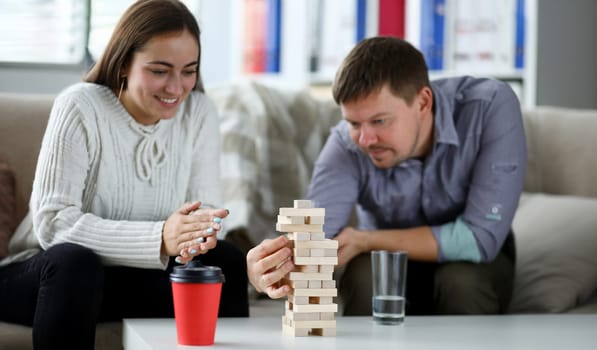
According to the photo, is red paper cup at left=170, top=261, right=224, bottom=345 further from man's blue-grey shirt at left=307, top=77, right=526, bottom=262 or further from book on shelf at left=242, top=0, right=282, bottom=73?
book on shelf at left=242, top=0, right=282, bottom=73

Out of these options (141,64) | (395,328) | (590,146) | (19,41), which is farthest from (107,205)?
(19,41)

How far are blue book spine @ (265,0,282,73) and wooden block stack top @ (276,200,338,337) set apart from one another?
2309 millimetres

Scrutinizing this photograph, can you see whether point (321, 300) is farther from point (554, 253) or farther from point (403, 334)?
point (554, 253)

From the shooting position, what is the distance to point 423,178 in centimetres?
211

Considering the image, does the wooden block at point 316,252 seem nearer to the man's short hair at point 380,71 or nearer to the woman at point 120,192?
the woman at point 120,192

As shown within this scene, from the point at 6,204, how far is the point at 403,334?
1.02m

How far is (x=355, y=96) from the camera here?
6.39 feet

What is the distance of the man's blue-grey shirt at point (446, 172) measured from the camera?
6.70 feet

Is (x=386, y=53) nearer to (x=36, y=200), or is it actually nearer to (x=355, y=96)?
(x=355, y=96)

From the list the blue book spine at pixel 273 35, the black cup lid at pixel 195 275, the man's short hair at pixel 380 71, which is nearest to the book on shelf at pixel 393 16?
the blue book spine at pixel 273 35

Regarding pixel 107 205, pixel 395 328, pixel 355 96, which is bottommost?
pixel 395 328

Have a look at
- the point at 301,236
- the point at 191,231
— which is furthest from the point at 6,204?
the point at 301,236

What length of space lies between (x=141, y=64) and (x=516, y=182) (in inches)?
33.6

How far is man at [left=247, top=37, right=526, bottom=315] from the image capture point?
1.97 m
